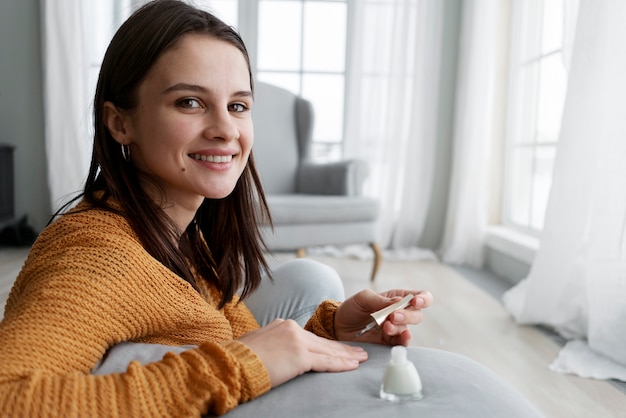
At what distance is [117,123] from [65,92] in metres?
3.60

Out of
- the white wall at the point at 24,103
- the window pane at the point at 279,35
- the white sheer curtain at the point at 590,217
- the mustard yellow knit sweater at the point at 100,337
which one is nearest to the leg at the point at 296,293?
the mustard yellow knit sweater at the point at 100,337

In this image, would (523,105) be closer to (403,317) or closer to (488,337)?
(488,337)

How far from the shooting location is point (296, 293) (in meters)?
1.32

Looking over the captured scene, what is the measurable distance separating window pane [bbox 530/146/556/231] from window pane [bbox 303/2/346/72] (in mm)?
1678

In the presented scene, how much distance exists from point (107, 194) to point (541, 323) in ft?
6.31

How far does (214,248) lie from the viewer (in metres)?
1.19

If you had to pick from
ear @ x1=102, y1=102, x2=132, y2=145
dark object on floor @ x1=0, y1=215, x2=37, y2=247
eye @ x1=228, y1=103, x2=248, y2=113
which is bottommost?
dark object on floor @ x1=0, y1=215, x2=37, y2=247

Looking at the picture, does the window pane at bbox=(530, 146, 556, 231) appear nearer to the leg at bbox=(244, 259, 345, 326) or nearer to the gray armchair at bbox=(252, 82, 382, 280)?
the gray armchair at bbox=(252, 82, 382, 280)

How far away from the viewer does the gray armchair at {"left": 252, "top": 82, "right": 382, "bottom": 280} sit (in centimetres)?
312

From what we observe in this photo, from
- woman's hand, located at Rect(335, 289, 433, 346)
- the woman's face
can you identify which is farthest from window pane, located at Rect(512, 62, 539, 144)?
the woman's face

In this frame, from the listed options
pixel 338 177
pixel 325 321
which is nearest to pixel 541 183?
pixel 338 177

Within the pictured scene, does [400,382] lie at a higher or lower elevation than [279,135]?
lower

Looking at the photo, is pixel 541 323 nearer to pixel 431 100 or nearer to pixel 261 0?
pixel 431 100

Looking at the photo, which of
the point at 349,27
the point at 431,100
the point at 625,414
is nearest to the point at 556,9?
the point at 431,100
